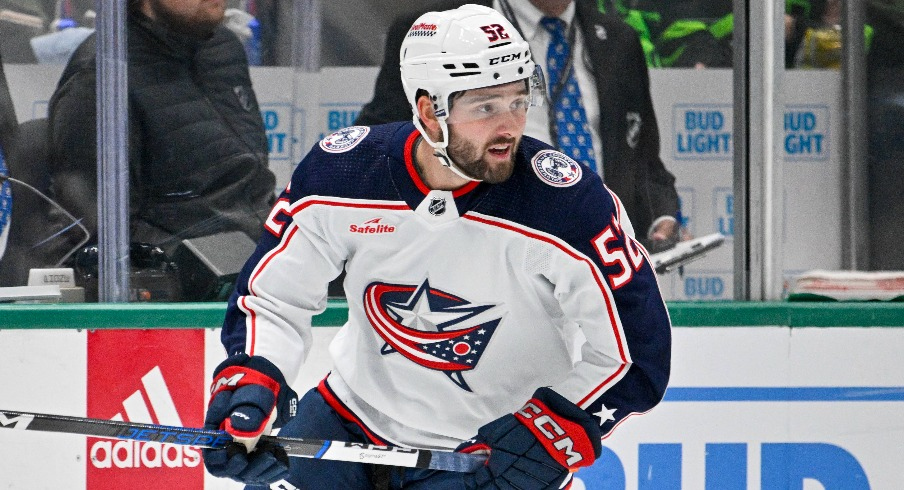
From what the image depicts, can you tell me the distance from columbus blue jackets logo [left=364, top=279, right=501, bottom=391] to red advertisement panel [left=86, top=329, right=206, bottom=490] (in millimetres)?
902

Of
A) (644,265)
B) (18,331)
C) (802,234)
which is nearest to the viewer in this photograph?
(644,265)

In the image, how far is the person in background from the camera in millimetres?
2977

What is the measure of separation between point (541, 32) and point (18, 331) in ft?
4.95

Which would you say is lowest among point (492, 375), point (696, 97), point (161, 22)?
point (492, 375)

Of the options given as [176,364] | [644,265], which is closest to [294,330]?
[644,265]

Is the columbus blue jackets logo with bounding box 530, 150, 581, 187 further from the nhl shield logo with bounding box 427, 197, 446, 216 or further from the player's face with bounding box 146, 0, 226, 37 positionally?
the player's face with bounding box 146, 0, 226, 37

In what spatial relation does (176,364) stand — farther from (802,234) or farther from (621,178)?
(802,234)

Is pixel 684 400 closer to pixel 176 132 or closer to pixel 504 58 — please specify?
pixel 504 58

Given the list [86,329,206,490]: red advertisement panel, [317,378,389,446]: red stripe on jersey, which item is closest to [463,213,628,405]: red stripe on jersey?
Answer: [317,378,389,446]: red stripe on jersey

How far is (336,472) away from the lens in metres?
2.06

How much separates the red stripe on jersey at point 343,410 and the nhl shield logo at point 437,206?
1.40 feet

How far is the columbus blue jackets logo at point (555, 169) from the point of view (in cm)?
197

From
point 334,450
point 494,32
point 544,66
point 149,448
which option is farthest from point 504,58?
point 149,448

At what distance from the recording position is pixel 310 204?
6.75ft
